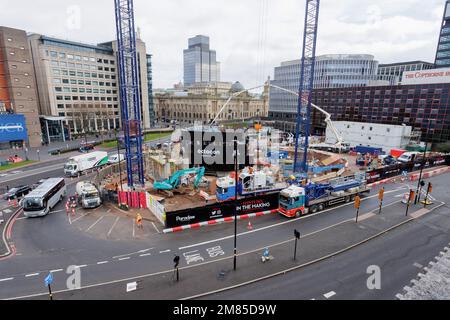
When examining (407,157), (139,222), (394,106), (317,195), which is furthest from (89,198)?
(394,106)

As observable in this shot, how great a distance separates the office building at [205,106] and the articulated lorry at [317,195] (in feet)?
390

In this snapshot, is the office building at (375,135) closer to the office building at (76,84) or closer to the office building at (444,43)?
the office building at (444,43)

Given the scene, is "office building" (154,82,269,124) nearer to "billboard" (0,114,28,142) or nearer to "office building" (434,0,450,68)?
"billboard" (0,114,28,142)

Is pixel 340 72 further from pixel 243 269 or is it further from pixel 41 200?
pixel 41 200

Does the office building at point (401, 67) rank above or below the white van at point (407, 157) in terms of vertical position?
above

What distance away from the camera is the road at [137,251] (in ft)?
55.8

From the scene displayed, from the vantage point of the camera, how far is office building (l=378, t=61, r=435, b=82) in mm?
124438

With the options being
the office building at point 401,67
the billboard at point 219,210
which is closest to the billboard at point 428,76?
the office building at point 401,67

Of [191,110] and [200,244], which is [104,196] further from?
[191,110]

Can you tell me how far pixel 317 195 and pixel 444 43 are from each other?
122m

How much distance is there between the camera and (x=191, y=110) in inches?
6250

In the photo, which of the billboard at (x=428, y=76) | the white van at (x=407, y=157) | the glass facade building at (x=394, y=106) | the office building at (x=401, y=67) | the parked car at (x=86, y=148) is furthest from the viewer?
the office building at (x=401, y=67)

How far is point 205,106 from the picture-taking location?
150 m

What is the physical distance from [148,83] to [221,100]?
53.1 meters
